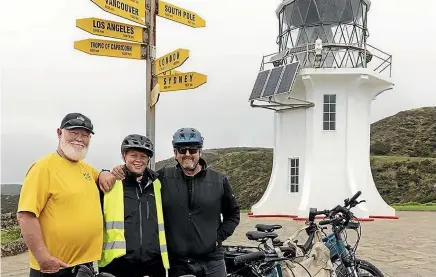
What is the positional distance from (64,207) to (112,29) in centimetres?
219

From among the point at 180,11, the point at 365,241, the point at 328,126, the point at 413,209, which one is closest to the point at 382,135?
the point at 413,209

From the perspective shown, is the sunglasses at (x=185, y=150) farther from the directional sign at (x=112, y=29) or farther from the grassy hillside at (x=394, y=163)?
the grassy hillside at (x=394, y=163)

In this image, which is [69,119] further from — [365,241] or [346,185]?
[346,185]

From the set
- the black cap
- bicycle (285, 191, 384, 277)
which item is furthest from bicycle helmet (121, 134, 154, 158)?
bicycle (285, 191, 384, 277)

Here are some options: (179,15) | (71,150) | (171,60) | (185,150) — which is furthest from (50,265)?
(179,15)

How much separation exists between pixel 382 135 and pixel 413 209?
17.8 metres

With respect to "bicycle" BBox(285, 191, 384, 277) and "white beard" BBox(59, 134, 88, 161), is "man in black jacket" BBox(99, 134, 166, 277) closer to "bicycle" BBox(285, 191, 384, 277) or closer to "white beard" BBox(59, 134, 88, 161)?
"white beard" BBox(59, 134, 88, 161)

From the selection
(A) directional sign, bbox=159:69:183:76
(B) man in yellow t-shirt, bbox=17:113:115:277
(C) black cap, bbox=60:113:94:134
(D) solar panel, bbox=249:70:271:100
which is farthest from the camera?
(D) solar panel, bbox=249:70:271:100

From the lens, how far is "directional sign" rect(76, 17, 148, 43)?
14.6ft

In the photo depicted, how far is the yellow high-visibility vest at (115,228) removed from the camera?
307 cm

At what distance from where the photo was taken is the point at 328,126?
15031mm

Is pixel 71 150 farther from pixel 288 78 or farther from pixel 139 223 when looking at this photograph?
pixel 288 78

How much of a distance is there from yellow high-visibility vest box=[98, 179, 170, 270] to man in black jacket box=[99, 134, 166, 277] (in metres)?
0.03

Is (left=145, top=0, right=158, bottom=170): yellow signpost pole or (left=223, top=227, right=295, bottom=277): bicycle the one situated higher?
(left=145, top=0, right=158, bottom=170): yellow signpost pole
